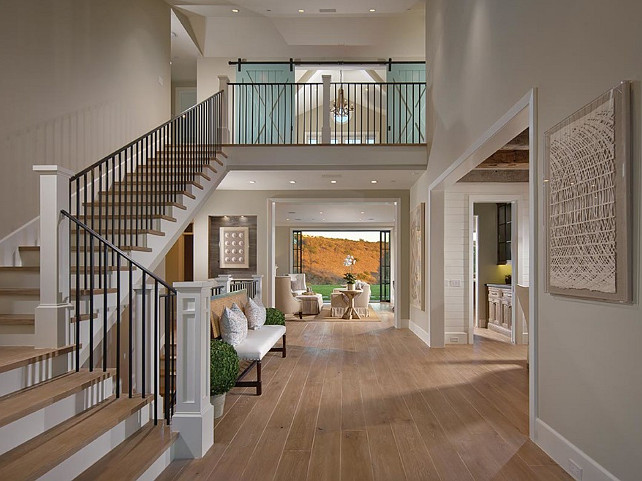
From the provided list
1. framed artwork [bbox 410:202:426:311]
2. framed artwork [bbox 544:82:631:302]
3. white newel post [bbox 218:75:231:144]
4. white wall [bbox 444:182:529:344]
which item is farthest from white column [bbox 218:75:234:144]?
framed artwork [bbox 544:82:631:302]

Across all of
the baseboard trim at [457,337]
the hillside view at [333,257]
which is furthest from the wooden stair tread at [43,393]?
the hillside view at [333,257]

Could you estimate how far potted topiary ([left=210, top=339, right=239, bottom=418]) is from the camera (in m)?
3.74

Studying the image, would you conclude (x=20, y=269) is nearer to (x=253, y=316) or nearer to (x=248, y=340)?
(x=248, y=340)

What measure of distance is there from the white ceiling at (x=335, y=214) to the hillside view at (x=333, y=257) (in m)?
2.48

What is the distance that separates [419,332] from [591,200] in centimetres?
605

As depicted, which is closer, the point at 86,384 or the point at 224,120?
the point at 86,384

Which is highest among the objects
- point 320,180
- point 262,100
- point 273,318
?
point 262,100

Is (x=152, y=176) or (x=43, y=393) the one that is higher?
(x=152, y=176)

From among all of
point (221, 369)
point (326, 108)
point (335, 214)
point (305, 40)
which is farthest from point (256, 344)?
point (335, 214)

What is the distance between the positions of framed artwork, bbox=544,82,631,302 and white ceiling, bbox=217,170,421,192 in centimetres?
509

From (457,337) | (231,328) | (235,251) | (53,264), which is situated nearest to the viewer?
(53,264)

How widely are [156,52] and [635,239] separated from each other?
7.54 m

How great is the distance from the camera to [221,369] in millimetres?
3756

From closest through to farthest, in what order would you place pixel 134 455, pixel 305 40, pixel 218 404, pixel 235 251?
1. pixel 134 455
2. pixel 218 404
3. pixel 305 40
4. pixel 235 251
